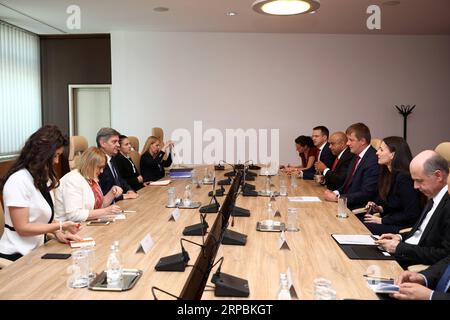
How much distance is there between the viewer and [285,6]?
353 centimetres

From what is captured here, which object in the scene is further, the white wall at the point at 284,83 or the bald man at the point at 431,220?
the white wall at the point at 284,83

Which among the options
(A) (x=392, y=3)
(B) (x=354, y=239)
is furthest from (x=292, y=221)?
(A) (x=392, y=3)

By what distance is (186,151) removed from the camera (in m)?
8.69

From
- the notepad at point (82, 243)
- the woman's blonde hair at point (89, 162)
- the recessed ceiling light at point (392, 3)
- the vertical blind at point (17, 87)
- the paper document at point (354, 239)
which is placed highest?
the recessed ceiling light at point (392, 3)

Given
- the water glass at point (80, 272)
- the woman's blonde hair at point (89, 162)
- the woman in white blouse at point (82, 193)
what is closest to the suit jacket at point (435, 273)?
the water glass at point (80, 272)

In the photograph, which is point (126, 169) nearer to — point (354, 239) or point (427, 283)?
point (354, 239)

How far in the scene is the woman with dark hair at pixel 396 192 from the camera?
336 centimetres

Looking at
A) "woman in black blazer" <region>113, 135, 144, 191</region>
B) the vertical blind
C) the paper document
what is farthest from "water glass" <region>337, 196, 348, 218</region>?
the vertical blind

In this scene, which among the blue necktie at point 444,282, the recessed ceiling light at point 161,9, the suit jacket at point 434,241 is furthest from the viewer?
the recessed ceiling light at point 161,9

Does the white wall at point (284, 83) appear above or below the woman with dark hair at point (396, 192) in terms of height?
above

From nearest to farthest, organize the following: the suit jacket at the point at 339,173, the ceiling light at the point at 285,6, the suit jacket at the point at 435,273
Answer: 1. the suit jacket at the point at 435,273
2. the ceiling light at the point at 285,6
3. the suit jacket at the point at 339,173

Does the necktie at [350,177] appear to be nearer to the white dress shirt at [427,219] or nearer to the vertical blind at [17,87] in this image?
the white dress shirt at [427,219]

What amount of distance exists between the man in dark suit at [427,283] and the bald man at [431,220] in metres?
0.18
